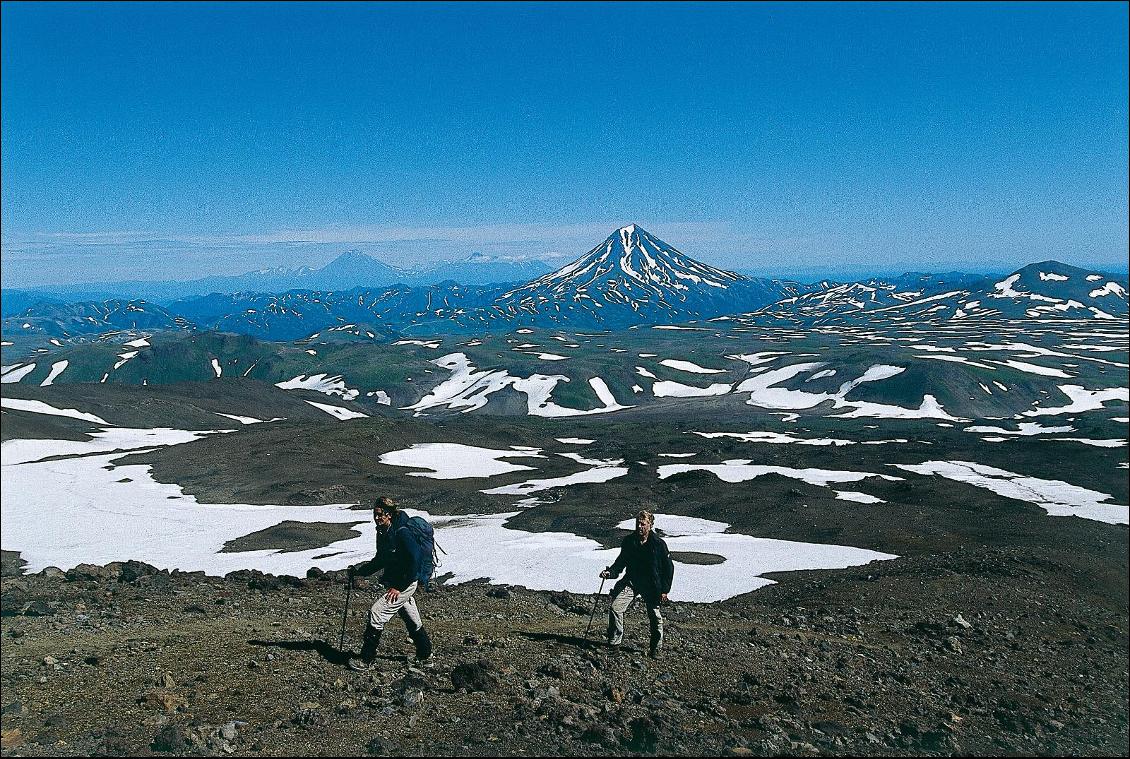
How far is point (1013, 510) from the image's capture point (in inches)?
1650

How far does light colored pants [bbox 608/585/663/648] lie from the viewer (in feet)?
48.0

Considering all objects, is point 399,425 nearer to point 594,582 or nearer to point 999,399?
point 594,582

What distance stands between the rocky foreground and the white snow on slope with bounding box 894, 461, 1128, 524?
77.1ft

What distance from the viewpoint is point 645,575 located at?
1448 centimetres

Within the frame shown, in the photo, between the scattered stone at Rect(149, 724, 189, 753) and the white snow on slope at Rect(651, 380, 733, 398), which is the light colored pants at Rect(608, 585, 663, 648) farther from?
the white snow on slope at Rect(651, 380, 733, 398)

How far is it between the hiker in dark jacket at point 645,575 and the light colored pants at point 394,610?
3559 mm

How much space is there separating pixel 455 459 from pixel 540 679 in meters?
56.9

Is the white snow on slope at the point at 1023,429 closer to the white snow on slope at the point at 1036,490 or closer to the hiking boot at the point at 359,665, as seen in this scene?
the white snow on slope at the point at 1036,490

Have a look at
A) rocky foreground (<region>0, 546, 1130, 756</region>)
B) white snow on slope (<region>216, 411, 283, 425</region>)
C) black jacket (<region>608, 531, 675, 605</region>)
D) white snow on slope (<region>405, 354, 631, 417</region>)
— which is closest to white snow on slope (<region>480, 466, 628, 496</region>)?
rocky foreground (<region>0, 546, 1130, 756</region>)

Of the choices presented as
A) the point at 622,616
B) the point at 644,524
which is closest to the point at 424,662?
the point at 622,616

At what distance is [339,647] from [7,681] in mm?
5181

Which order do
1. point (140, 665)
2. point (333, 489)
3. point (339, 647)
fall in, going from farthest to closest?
1. point (333, 489)
2. point (339, 647)
3. point (140, 665)

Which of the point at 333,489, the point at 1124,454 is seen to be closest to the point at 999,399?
the point at 1124,454

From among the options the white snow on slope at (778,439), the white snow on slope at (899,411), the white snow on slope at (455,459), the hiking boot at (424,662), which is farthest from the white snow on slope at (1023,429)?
the hiking boot at (424,662)
